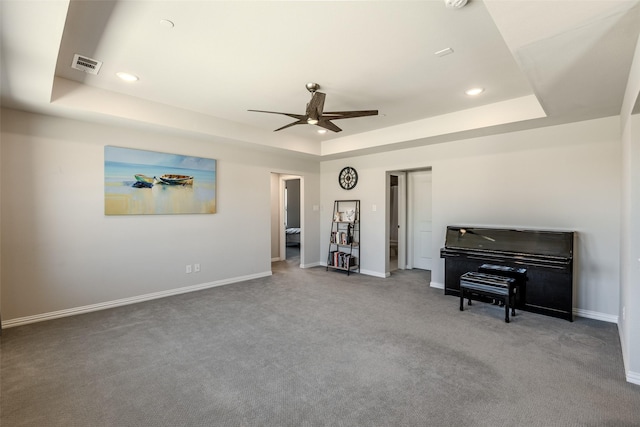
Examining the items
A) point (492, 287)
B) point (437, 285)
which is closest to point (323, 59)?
point (492, 287)

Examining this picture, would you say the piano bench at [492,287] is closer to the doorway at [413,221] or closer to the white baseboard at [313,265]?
the doorway at [413,221]

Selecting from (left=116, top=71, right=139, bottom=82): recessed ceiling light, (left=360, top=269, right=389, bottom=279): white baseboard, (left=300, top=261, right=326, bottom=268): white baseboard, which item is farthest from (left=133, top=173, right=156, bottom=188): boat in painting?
(left=360, top=269, right=389, bottom=279): white baseboard

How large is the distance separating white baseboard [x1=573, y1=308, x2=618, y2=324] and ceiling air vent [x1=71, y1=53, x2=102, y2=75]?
5.83m

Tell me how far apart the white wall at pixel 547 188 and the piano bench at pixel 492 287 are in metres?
0.88

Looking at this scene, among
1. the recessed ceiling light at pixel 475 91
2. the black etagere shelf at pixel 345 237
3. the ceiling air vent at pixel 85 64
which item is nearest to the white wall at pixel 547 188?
the recessed ceiling light at pixel 475 91

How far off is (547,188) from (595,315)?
5.24 feet

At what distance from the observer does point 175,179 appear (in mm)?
4465

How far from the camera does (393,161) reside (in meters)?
5.48

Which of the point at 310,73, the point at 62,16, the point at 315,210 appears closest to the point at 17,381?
the point at 62,16

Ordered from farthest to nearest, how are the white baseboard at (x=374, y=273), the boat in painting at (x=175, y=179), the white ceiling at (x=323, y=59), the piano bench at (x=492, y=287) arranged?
the white baseboard at (x=374, y=273) → the boat in painting at (x=175, y=179) → the piano bench at (x=492, y=287) → the white ceiling at (x=323, y=59)

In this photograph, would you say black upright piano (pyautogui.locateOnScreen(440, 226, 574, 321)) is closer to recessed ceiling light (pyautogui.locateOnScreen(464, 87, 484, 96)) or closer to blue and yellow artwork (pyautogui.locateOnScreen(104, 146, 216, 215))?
recessed ceiling light (pyautogui.locateOnScreen(464, 87, 484, 96))

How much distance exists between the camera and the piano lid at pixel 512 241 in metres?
3.55

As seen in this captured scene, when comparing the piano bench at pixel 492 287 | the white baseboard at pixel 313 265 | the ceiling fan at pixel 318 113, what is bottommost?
the white baseboard at pixel 313 265

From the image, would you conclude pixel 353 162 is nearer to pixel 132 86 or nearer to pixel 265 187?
pixel 265 187
